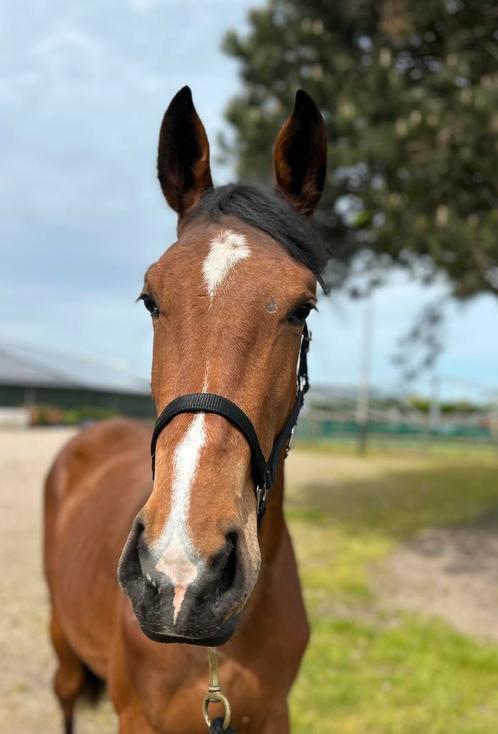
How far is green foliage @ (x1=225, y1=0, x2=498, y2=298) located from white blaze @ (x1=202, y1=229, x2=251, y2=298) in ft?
16.7

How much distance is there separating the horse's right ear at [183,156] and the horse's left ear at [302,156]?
0.84ft

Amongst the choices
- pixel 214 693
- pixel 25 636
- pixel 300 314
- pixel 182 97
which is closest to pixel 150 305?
pixel 300 314

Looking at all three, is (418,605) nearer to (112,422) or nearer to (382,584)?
(382,584)

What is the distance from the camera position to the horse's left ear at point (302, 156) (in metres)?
2.09

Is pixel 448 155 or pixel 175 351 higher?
pixel 448 155

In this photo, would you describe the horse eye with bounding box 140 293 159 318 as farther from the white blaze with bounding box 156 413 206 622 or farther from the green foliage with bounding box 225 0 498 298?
the green foliage with bounding box 225 0 498 298

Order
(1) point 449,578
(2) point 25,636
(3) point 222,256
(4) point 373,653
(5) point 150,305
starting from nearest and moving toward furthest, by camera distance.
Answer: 1. (3) point 222,256
2. (5) point 150,305
3. (4) point 373,653
4. (2) point 25,636
5. (1) point 449,578

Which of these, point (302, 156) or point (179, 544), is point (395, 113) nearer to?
point (302, 156)

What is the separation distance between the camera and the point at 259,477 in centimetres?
158

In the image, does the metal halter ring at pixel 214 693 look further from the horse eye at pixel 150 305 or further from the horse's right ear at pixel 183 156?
the horse's right ear at pixel 183 156

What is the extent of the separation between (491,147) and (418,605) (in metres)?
4.76

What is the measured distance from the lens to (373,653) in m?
5.08

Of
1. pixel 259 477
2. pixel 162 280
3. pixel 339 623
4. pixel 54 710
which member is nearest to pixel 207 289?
pixel 162 280

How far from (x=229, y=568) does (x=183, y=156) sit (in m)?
1.43
